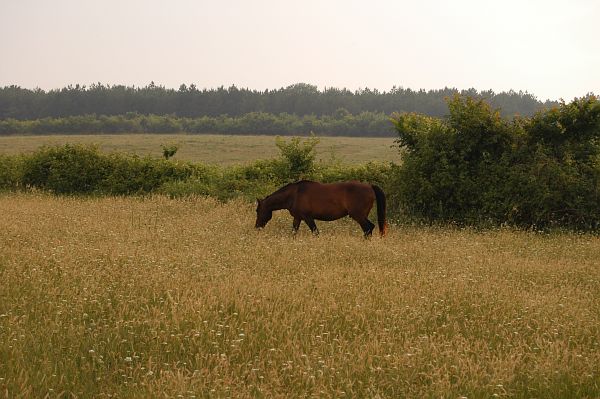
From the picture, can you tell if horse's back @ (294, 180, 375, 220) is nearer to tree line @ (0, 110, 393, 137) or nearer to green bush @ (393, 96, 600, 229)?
green bush @ (393, 96, 600, 229)

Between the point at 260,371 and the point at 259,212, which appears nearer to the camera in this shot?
the point at 260,371

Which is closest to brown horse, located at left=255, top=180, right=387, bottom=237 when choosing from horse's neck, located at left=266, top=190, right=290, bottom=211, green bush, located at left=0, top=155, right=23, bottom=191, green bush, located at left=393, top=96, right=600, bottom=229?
horse's neck, located at left=266, top=190, right=290, bottom=211

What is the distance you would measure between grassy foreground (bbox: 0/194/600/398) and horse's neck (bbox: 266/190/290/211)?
2123 millimetres

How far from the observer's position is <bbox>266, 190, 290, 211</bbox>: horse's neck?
15566mm

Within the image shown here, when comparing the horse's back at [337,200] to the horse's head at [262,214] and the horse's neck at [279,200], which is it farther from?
the horse's head at [262,214]

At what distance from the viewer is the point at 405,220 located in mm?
18141

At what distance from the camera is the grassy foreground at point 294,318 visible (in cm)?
569

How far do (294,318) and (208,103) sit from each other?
110 meters

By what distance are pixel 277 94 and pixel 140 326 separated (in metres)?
116

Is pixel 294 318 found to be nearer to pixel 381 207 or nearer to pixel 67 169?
pixel 381 207

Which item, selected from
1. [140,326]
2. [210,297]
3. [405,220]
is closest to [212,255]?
[210,297]

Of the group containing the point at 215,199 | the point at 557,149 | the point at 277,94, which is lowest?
the point at 215,199

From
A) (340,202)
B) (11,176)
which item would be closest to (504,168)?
(340,202)

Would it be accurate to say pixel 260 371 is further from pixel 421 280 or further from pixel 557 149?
pixel 557 149
